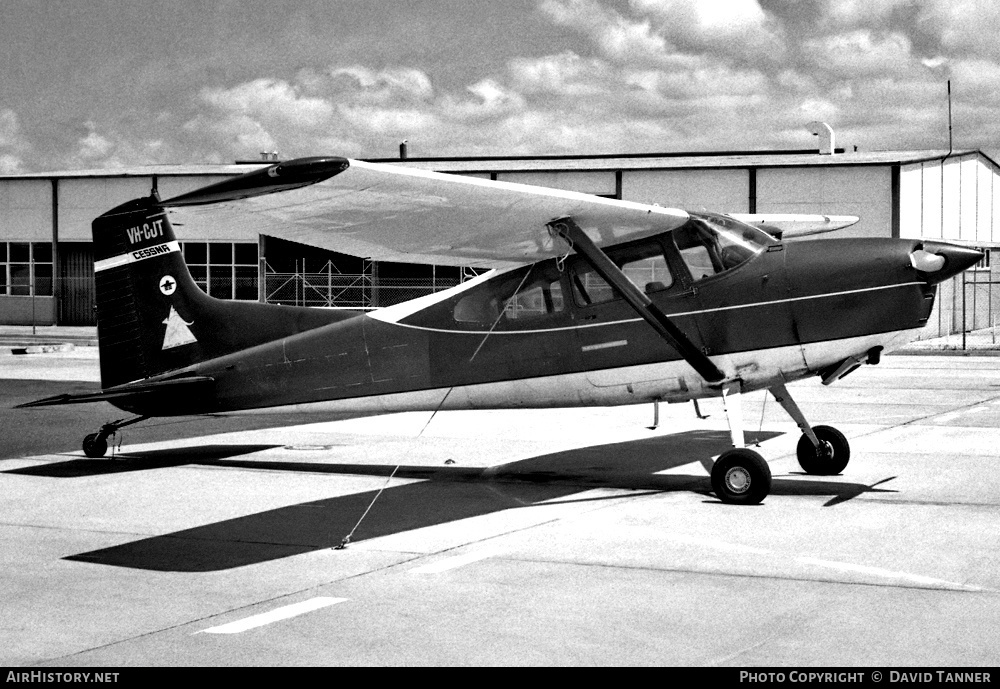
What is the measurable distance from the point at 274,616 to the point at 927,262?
→ 5.68m

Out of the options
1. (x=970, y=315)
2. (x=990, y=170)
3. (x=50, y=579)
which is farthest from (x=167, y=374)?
(x=990, y=170)

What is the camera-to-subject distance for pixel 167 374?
38.5 feet

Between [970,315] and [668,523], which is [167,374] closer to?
[668,523]

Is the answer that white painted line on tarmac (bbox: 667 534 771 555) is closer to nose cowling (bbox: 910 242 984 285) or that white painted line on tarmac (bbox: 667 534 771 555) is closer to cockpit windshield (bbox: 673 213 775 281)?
cockpit windshield (bbox: 673 213 775 281)

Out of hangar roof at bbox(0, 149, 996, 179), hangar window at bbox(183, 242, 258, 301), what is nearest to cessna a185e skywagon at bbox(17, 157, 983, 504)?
hangar roof at bbox(0, 149, 996, 179)

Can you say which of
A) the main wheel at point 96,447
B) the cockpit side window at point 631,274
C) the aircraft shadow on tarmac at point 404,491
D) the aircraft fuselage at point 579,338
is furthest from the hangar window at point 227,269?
the cockpit side window at point 631,274

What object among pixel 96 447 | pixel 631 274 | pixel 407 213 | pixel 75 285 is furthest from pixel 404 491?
pixel 75 285

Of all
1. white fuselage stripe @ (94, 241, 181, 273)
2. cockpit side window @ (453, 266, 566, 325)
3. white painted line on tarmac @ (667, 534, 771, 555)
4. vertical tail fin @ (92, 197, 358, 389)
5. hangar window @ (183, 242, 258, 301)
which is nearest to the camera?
white painted line on tarmac @ (667, 534, 771, 555)

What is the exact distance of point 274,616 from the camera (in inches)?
234

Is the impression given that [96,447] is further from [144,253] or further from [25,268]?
[25,268]

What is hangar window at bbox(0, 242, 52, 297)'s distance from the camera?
163ft

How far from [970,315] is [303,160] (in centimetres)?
3749

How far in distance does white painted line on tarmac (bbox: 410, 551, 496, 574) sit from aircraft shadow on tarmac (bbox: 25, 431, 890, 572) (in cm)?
95

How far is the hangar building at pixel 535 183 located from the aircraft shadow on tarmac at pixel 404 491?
70.1 feet
